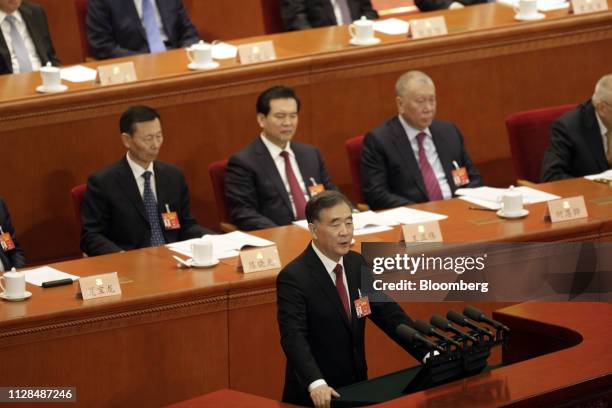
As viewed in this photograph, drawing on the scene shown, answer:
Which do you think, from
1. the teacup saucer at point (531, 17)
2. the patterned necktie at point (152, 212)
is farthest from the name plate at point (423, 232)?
the teacup saucer at point (531, 17)

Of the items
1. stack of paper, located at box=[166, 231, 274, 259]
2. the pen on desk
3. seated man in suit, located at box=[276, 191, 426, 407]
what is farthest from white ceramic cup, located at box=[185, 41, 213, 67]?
seated man in suit, located at box=[276, 191, 426, 407]

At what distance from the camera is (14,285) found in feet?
14.6

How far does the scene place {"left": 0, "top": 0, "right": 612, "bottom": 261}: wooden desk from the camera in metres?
5.98

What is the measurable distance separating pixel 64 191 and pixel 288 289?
227 centimetres

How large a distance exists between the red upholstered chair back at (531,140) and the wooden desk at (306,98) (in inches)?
23.5

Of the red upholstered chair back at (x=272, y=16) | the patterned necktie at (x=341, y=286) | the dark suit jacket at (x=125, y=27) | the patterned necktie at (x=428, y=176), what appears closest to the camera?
the patterned necktie at (x=341, y=286)

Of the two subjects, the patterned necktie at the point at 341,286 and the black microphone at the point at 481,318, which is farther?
the patterned necktie at the point at 341,286

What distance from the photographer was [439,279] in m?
4.68

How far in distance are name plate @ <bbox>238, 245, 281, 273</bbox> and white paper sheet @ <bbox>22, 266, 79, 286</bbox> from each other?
2.06 feet

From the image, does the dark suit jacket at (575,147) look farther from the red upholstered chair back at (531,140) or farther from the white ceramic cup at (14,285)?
the white ceramic cup at (14,285)

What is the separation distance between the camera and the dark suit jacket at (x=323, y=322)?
406 centimetres

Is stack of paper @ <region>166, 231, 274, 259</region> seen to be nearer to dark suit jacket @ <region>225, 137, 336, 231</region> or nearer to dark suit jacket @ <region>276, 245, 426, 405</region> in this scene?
dark suit jacket @ <region>225, 137, 336, 231</region>

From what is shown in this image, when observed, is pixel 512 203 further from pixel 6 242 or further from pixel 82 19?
pixel 82 19

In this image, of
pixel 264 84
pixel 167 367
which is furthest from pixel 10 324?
pixel 264 84
